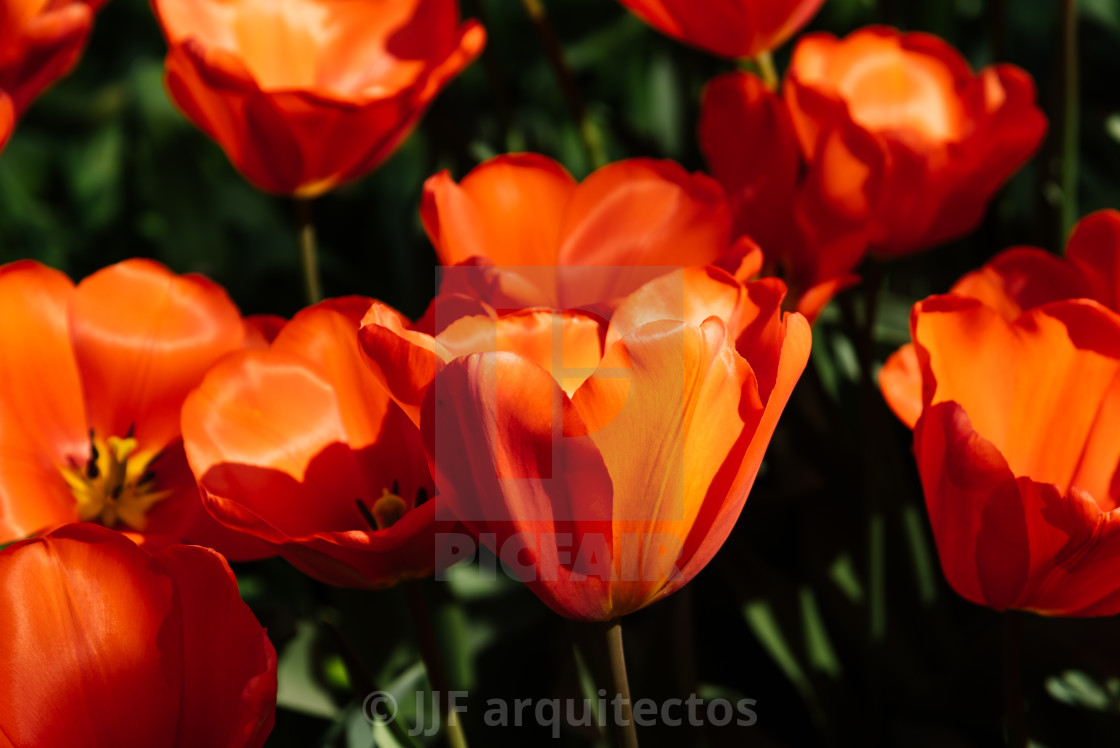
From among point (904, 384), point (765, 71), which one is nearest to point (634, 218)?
point (904, 384)

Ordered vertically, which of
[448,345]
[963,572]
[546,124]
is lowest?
[546,124]

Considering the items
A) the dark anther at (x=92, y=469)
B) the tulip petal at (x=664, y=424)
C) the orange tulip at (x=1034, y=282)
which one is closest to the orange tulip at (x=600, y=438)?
the tulip petal at (x=664, y=424)

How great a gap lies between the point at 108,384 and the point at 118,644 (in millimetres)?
152

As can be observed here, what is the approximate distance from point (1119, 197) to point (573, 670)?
1.98ft

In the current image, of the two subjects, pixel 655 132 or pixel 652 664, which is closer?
pixel 652 664

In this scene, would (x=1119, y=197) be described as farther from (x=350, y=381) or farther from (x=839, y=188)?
(x=350, y=381)

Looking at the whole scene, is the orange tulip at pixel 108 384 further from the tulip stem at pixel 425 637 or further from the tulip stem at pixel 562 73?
the tulip stem at pixel 562 73

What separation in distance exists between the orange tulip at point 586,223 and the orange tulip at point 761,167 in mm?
71

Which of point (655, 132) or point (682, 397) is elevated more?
point (682, 397)

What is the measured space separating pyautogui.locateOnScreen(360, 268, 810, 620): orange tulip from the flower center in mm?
189

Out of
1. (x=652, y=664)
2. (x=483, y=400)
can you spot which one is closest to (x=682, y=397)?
(x=483, y=400)

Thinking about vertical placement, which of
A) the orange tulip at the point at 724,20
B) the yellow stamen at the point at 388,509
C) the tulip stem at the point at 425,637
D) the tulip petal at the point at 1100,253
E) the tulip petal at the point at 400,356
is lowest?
the tulip stem at the point at 425,637

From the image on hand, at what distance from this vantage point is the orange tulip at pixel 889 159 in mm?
553

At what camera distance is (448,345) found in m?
0.40
